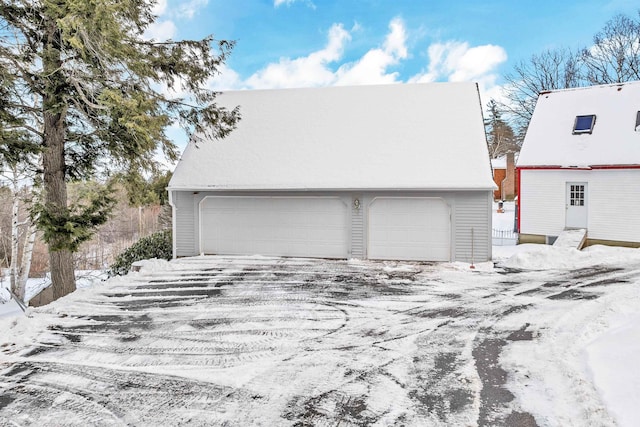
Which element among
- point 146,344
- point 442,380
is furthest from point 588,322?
point 146,344

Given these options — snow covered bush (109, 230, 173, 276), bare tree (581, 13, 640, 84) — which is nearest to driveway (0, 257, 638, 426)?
snow covered bush (109, 230, 173, 276)

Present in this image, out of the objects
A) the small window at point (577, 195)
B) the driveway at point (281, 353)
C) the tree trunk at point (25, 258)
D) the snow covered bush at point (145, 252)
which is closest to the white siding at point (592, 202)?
the small window at point (577, 195)

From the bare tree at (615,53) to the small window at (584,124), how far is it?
11233 mm

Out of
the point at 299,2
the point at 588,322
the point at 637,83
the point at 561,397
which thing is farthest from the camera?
the point at 299,2

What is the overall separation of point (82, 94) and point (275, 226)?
6.43 m

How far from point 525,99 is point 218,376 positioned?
2804 cm

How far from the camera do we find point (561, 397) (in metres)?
3.94

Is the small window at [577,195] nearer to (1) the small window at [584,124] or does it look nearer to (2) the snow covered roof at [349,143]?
(1) the small window at [584,124]

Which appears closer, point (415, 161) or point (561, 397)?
point (561, 397)

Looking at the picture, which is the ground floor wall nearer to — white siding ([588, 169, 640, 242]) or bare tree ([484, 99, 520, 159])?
white siding ([588, 169, 640, 242])

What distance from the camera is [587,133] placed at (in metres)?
15.1

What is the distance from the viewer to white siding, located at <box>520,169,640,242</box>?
13680 mm

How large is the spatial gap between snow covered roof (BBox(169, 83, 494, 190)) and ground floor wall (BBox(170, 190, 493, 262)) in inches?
18.1

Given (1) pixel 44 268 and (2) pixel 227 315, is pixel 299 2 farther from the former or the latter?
(1) pixel 44 268
